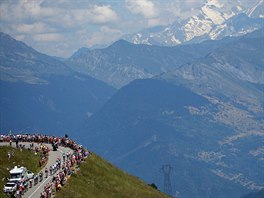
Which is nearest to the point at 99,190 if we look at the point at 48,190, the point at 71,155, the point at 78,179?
the point at 78,179

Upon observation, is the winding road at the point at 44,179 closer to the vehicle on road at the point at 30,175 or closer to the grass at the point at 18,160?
the vehicle on road at the point at 30,175

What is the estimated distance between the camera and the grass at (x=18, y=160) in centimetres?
9736

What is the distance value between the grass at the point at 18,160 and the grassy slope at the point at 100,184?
7675 millimetres

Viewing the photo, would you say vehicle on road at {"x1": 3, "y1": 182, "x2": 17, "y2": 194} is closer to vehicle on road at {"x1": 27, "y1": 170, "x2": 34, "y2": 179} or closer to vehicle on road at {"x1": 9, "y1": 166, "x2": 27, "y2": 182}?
vehicle on road at {"x1": 9, "y1": 166, "x2": 27, "y2": 182}

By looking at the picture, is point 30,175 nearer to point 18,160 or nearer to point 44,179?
point 44,179

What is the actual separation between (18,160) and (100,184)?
14.5 m

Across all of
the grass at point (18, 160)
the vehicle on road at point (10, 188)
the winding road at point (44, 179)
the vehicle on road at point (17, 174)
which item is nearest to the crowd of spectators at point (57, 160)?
the winding road at point (44, 179)

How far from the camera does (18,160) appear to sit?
104m

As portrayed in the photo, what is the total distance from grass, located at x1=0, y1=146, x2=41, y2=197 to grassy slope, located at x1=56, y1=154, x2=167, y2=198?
768cm

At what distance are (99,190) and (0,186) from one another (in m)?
20.2

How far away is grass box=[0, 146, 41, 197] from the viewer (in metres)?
97.4

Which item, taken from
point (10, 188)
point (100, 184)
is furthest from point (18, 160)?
point (10, 188)

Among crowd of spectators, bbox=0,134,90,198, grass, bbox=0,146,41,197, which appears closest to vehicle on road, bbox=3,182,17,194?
crowd of spectators, bbox=0,134,90,198

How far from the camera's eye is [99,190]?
101688 mm
